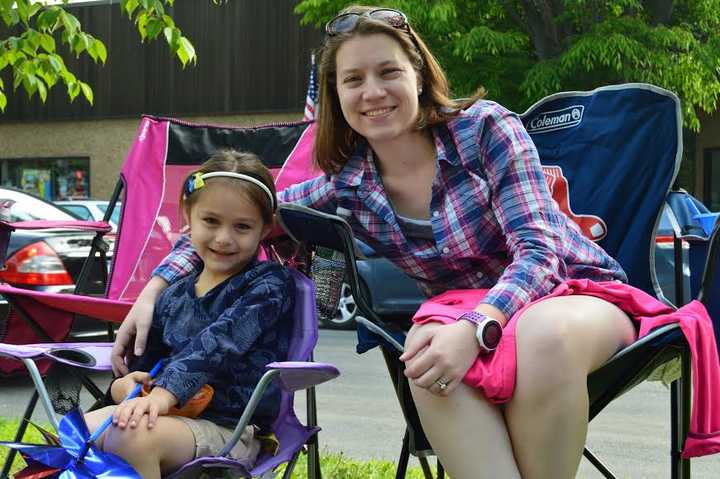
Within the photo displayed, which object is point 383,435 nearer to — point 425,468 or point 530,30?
point 425,468

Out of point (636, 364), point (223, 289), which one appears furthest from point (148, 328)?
point (636, 364)

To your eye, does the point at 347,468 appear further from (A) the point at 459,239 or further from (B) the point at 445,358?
(B) the point at 445,358

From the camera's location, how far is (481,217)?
2240 millimetres

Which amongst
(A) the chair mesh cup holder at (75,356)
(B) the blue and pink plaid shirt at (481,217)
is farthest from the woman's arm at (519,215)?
(A) the chair mesh cup holder at (75,356)

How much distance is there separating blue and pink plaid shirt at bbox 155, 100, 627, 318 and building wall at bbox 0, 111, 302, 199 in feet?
52.2

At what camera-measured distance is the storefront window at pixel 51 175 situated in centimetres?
1967

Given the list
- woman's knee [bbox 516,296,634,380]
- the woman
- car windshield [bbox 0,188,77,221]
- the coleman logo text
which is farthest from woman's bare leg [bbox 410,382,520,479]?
car windshield [bbox 0,188,77,221]

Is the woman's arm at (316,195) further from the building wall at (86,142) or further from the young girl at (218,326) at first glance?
the building wall at (86,142)

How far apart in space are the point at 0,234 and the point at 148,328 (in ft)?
4.54

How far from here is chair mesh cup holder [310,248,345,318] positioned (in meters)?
2.50

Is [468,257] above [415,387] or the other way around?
above

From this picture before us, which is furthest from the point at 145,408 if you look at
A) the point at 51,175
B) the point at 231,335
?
the point at 51,175

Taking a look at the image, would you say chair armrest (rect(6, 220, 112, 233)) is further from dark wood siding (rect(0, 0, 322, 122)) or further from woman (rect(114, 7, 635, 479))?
dark wood siding (rect(0, 0, 322, 122))

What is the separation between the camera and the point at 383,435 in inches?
179
